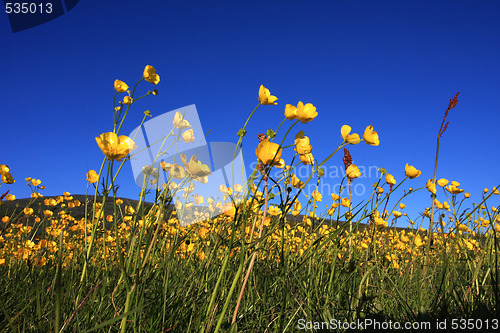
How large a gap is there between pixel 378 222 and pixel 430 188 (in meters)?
0.36

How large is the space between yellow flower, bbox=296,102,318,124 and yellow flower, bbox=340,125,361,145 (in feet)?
0.49

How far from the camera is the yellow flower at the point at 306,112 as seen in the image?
3.65 feet

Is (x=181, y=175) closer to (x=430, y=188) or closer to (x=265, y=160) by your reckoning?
(x=265, y=160)

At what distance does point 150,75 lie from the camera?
170cm

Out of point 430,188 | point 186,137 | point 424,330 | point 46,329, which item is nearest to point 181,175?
point 186,137

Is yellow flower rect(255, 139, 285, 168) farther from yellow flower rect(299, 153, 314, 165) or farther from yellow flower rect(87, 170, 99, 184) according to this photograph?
yellow flower rect(87, 170, 99, 184)

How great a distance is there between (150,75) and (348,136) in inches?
44.1

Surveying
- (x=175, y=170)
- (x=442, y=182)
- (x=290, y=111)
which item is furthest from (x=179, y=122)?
(x=442, y=182)

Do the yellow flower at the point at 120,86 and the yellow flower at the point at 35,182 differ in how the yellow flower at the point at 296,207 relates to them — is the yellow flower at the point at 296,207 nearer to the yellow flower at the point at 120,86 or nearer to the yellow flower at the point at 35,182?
the yellow flower at the point at 120,86

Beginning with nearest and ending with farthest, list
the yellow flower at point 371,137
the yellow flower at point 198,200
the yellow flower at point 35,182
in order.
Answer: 1. the yellow flower at point 371,137
2. the yellow flower at point 198,200
3. the yellow flower at point 35,182

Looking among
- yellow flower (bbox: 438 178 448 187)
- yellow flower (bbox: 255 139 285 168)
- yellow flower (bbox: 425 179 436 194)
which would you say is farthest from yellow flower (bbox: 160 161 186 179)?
yellow flower (bbox: 438 178 448 187)

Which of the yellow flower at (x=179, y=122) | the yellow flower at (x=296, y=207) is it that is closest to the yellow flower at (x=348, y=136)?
the yellow flower at (x=179, y=122)

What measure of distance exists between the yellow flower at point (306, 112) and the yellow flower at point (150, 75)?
959mm

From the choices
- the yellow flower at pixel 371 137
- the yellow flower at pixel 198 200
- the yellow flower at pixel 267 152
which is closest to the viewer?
the yellow flower at pixel 267 152
